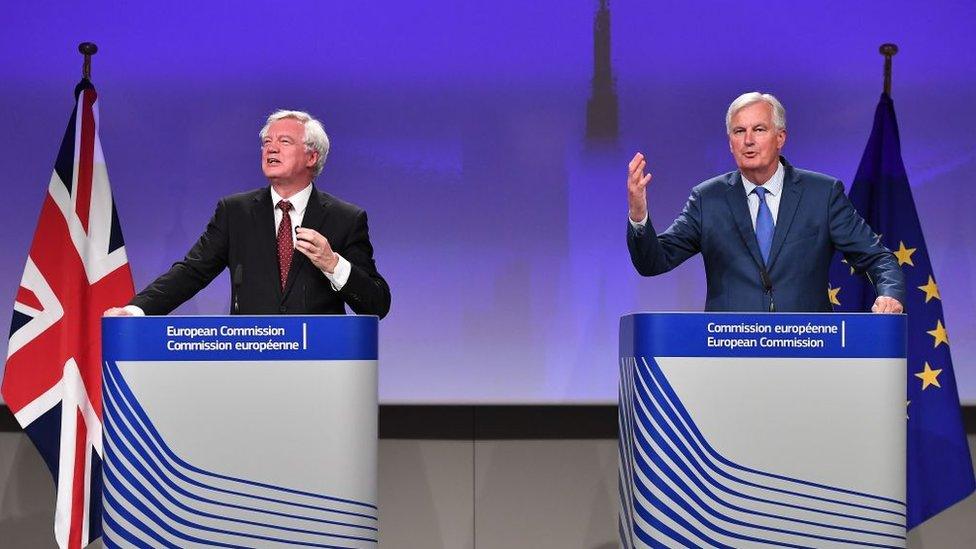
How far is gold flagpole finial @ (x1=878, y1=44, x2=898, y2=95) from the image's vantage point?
169 inches

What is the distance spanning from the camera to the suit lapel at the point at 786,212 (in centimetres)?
301

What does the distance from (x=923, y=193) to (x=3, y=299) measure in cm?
377

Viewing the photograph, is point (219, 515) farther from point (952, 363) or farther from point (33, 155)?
point (952, 363)

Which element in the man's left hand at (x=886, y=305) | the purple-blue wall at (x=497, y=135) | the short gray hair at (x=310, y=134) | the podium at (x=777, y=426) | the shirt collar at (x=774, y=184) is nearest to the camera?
the podium at (x=777, y=426)

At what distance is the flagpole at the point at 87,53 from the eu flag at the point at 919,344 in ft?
9.83

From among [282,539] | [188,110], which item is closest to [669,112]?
[188,110]

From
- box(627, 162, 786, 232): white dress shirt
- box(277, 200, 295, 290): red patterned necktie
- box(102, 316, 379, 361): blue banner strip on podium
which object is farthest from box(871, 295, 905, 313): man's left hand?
box(277, 200, 295, 290): red patterned necktie

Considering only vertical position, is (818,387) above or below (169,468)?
above

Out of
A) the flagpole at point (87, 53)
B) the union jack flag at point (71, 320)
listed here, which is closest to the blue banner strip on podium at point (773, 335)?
the union jack flag at point (71, 320)

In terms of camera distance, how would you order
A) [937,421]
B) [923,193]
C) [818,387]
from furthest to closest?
[923,193], [937,421], [818,387]

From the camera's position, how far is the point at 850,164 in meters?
4.43

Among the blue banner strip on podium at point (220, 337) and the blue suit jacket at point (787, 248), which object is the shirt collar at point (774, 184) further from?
the blue banner strip on podium at point (220, 337)

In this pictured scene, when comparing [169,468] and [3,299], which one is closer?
[169,468]

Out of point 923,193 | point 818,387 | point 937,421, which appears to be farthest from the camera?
point 923,193
